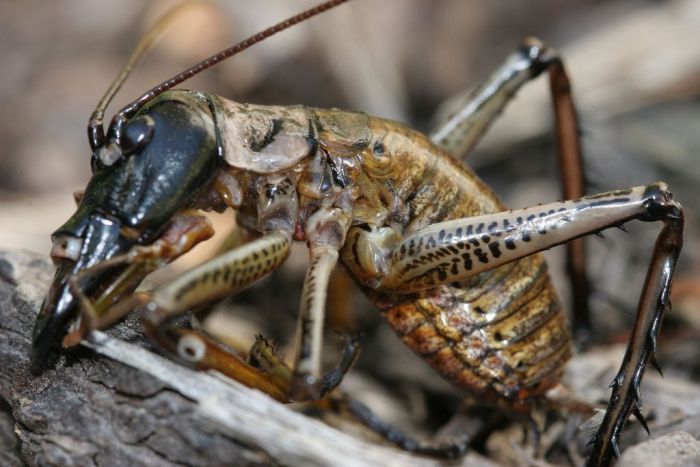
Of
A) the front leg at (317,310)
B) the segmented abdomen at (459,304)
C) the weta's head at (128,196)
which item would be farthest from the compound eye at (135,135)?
the segmented abdomen at (459,304)

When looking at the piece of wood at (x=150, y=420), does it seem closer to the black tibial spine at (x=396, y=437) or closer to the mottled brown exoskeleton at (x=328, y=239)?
the mottled brown exoskeleton at (x=328, y=239)

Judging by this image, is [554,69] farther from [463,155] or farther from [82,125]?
[82,125]

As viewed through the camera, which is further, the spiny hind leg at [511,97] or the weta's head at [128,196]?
the spiny hind leg at [511,97]

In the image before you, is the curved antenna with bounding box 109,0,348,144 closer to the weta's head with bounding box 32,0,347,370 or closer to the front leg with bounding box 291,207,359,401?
the weta's head with bounding box 32,0,347,370

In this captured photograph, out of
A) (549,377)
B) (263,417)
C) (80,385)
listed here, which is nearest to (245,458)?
(263,417)

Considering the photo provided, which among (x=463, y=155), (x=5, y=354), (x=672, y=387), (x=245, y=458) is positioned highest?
(x=463, y=155)

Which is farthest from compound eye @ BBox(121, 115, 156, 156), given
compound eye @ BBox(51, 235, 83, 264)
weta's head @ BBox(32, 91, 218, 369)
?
compound eye @ BBox(51, 235, 83, 264)
